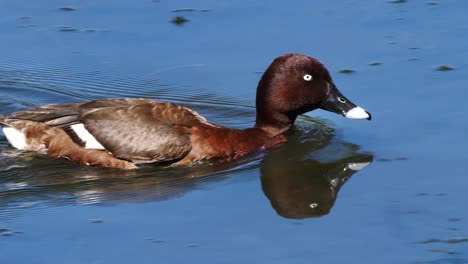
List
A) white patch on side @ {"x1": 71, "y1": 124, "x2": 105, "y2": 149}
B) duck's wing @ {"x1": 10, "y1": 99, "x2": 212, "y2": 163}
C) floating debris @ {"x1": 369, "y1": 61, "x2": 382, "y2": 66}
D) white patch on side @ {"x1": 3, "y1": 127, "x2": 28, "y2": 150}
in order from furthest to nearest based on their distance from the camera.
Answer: floating debris @ {"x1": 369, "y1": 61, "x2": 382, "y2": 66}
white patch on side @ {"x1": 3, "y1": 127, "x2": 28, "y2": 150}
white patch on side @ {"x1": 71, "y1": 124, "x2": 105, "y2": 149}
duck's wing @ {"x1": 10, "y1": 99, "x2": 212, "y2": 163}

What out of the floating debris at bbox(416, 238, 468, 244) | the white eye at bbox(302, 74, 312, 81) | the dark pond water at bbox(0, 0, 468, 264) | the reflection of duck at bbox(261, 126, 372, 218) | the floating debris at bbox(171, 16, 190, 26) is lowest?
the reflection of duck at bbox(261, 126, 372, 218)

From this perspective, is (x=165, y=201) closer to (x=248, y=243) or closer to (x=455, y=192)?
(x=248, y=243)

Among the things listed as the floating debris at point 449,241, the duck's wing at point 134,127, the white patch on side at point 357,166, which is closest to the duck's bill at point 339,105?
the white patch on side at point 357,166

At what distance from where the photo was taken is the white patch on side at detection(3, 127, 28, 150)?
31.9ft

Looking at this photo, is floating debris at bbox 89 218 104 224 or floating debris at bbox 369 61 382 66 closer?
floating debris at bbox 89 218 104 224

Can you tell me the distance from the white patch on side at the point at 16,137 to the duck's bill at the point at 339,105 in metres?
2.63

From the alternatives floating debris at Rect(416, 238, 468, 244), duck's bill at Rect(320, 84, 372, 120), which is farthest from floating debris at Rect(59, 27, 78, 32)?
floating debris at Rect(416, 238, 468, 244)

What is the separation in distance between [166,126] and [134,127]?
269 millimetres

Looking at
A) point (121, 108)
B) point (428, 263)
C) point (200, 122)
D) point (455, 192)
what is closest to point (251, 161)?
point (200, 122)

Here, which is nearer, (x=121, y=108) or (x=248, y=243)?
(x=248, y=243)

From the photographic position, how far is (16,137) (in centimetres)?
977

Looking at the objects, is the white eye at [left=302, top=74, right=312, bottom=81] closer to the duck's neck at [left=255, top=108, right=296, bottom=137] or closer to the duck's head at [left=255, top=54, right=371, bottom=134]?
the duck's head at [left=255, top=54, right=371, bottom=134]

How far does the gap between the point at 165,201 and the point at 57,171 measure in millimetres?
1343

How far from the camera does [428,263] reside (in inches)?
281
